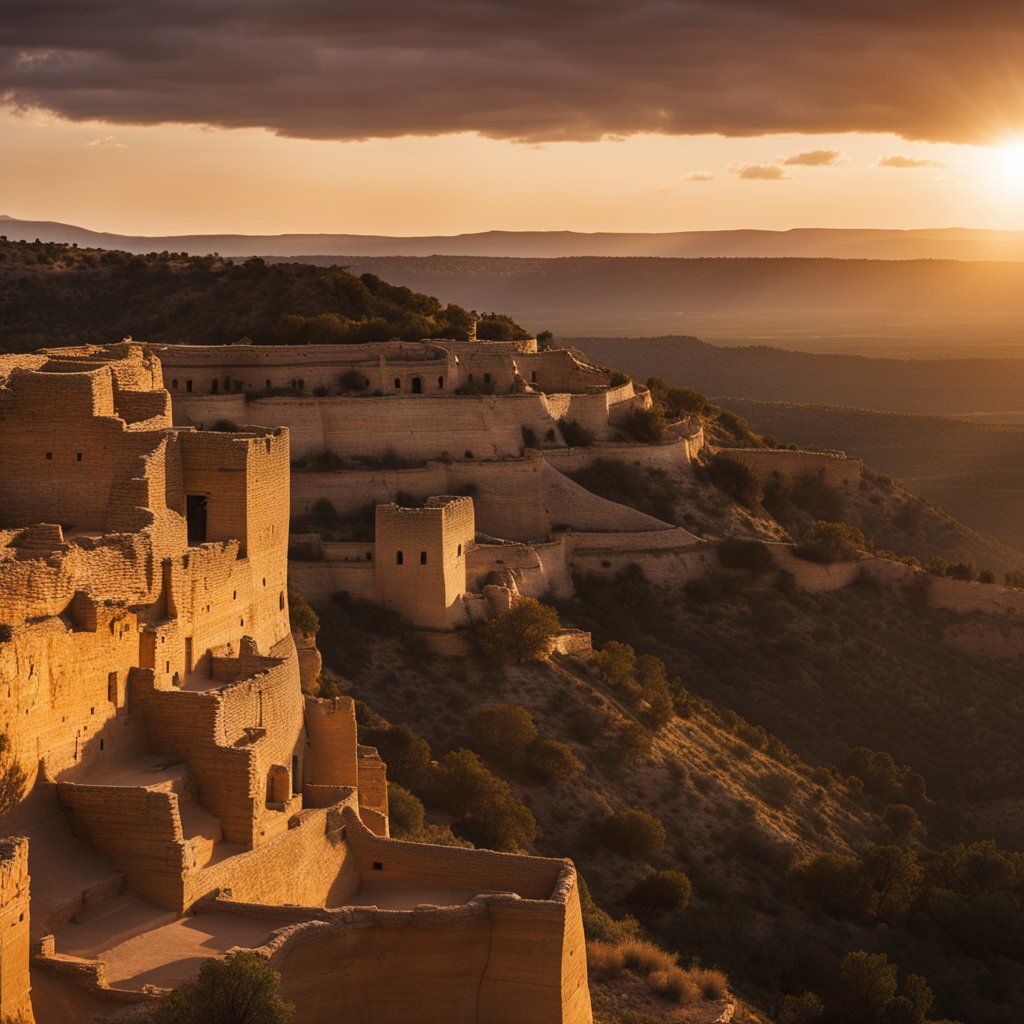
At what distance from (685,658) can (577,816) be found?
10.6 meters

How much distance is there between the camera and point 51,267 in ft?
221

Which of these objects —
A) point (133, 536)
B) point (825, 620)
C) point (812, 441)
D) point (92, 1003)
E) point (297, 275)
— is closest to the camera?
point (92, 1003)

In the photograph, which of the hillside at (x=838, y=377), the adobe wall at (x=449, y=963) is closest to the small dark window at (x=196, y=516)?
the adobe wall at (x=449, y=963)

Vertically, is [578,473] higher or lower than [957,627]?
higher

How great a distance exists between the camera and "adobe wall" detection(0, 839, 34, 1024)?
47.8 ft

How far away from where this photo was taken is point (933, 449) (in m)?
83.3

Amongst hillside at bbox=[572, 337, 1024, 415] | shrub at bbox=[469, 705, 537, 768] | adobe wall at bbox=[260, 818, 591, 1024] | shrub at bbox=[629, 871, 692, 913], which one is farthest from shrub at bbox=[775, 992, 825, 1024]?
hillside at bbox=[572, 337, 1024, 415]

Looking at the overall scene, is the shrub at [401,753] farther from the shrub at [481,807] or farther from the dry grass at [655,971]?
the dry grass at [655,971]

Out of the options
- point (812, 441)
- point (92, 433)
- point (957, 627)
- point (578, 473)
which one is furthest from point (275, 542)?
point (812, 441)

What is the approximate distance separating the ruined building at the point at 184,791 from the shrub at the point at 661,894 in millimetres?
5977

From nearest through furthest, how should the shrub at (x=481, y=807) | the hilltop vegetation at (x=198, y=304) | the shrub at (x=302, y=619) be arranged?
the shrub at (x=481, y=807) < the shrub at (x=302, y=619) < the hilltop vegetation at (x=198, y=304)

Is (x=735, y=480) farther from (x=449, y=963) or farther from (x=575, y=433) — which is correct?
(x=449, y=963)

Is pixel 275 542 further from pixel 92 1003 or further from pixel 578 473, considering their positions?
pixel 578 473

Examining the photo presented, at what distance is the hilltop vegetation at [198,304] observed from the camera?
50312 millimetres
